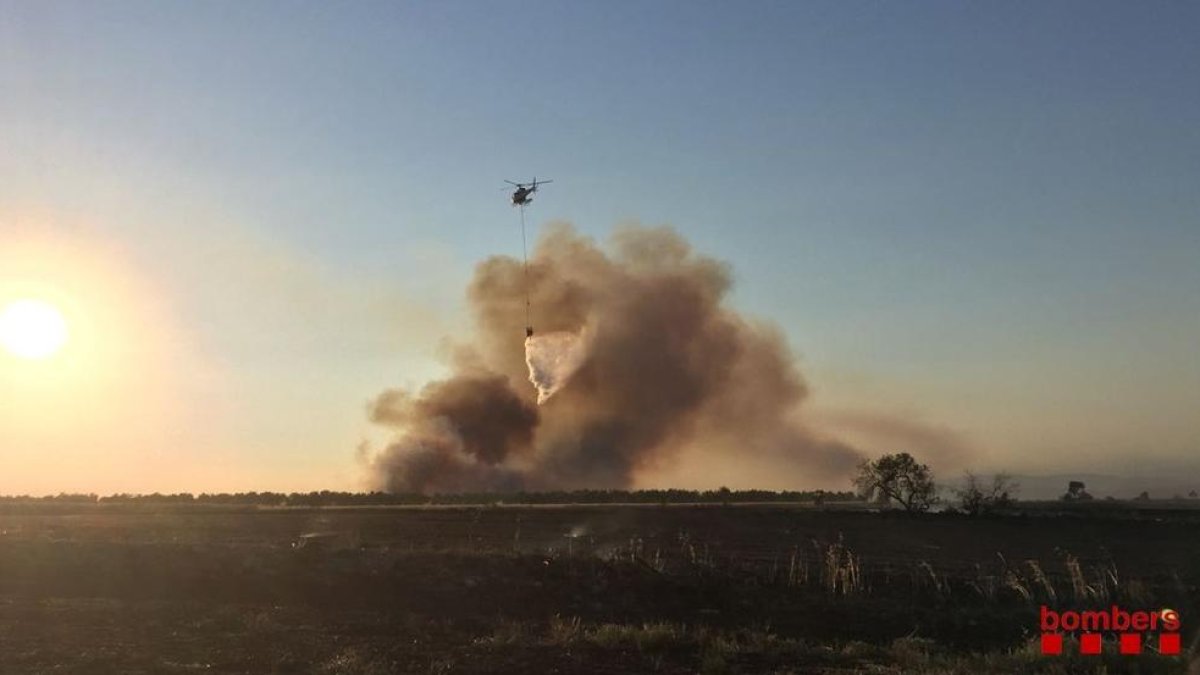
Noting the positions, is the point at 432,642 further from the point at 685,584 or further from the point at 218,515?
the point at 218,515

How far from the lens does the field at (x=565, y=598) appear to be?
61.7ft

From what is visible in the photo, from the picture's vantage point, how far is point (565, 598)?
97.3 feet

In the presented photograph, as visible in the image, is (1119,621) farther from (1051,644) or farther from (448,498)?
(448,498)

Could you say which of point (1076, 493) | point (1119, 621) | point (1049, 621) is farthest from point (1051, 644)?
point (1076, 493)

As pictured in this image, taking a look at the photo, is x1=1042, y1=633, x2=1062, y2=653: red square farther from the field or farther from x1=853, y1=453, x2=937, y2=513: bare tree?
x1=853, y1=453, x2=937, y2=513: bare tree

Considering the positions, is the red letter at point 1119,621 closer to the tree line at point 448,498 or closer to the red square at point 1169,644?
the red square at point 1169,644

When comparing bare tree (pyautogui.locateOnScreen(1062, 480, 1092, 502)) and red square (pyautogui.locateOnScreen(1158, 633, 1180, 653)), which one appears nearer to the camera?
red square (pyautogui.locateOnScreen(1158, 633, 1180, 653))

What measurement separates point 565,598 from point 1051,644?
15.0 metres

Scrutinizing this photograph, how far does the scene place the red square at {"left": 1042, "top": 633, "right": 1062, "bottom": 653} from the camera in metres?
18.4

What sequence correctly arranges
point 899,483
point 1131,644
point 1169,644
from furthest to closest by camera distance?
point 899,483, point 1169,644, point 1131,644

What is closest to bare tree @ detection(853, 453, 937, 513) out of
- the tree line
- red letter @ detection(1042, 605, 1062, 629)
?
the tree line

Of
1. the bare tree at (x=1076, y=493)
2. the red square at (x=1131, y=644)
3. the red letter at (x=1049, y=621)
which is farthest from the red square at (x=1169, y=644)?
the bare tree at (x=1076, y=493)

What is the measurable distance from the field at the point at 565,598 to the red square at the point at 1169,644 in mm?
581

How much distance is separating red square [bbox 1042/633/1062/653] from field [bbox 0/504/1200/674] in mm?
208
